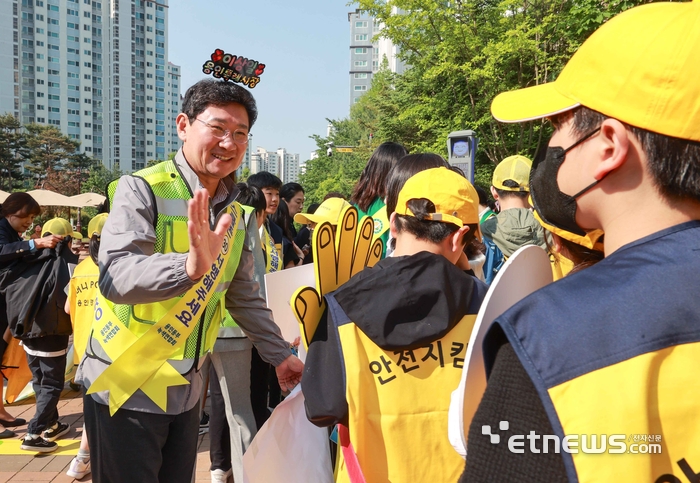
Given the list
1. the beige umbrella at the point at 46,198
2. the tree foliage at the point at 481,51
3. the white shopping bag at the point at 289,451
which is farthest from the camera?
the beige umbrella at the point at 46,198

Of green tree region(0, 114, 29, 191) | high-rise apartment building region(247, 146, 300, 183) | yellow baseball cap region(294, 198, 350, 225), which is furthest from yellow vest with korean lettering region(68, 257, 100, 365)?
high-rise apartment building region(247, 146, 300, 183)

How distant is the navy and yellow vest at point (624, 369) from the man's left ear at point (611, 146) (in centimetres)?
18

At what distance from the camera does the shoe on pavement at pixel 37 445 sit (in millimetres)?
4121

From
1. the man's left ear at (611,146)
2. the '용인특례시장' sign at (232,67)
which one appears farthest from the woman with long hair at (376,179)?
the man's left ear at (611,146)

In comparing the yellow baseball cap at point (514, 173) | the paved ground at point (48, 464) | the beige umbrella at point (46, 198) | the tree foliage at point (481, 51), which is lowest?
the paved ground at point (48, 464)

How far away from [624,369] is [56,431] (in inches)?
185

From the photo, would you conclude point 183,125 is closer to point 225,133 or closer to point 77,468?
point 225,133

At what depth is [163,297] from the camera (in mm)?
1715

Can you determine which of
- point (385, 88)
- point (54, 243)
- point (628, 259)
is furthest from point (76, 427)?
point (385, 88)

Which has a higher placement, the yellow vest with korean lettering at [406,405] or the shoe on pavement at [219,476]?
the yellow vest with korean lettering at [406,405]

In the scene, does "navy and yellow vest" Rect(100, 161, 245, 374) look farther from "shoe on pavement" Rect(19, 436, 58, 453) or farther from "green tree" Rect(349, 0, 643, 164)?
"green tree" Rect(349, 0, 643, 164)

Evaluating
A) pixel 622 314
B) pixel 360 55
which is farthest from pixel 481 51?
pixel 360 55

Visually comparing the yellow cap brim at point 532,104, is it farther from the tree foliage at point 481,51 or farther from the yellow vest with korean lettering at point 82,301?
the tree foliage at point 481,51

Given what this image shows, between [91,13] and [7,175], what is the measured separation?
4760 cm
